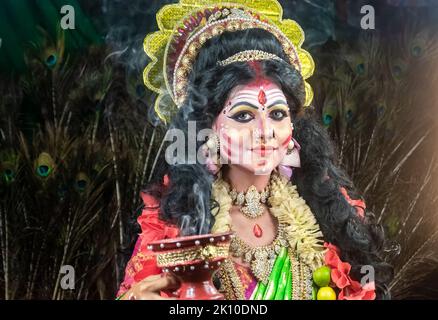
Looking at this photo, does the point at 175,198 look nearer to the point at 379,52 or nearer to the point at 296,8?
the point at 296,8

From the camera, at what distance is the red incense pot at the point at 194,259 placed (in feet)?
7.42

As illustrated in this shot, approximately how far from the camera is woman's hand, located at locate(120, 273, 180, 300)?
2.38 m

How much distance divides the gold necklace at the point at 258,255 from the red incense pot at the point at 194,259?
30 centimetres

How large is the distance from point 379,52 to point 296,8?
52 cm

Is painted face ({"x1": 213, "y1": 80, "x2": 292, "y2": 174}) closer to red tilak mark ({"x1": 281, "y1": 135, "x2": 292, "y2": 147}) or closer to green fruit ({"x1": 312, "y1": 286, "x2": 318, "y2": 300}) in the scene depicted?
red tilak mark ({"x1": 281, "y1": 135, "x2": 292, "y2": 147})

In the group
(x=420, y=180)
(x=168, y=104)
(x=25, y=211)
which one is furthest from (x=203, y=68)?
(x=420, y=180)

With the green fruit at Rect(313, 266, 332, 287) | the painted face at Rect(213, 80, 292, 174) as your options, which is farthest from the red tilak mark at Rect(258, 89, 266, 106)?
the green fruit at Rect(313, 266, 332, 287)

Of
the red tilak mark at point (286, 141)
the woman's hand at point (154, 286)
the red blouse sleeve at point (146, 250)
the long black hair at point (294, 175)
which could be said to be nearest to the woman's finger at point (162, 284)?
the woman's hand at point (154, 286)

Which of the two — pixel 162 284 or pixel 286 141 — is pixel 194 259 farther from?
pixel 286 141

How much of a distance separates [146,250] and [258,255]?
43 centimetres

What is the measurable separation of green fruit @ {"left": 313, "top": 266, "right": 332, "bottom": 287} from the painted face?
44cm

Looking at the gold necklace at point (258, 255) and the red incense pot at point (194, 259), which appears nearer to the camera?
the red incense pot at point (194, 259)

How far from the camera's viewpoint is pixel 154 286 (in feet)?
7.83

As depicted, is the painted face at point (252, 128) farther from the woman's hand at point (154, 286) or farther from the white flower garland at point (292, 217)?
the woman's hand at point (154, 286)
